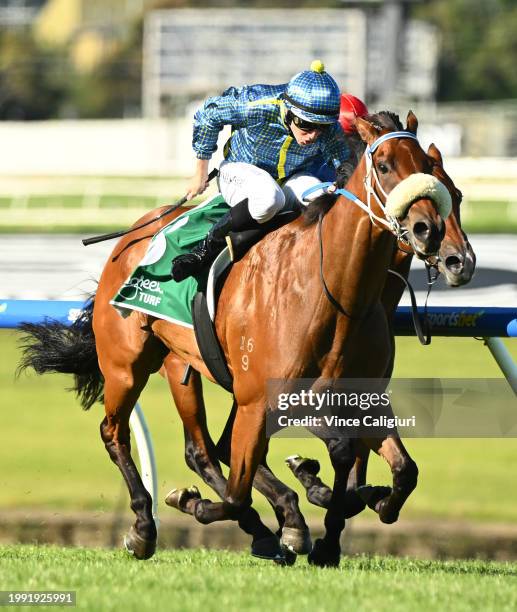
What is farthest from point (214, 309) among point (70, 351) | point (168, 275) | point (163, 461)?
point (163, 461)

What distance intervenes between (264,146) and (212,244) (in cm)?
47

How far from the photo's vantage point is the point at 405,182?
4156 mm

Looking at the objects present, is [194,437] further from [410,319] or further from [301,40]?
[301,40]

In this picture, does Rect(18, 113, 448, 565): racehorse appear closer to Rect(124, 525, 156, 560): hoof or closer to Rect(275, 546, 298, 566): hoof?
Rect(275, 546, 298, 566): hoof

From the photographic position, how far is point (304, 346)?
4445 mm

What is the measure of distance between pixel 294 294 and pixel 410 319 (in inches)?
47.8

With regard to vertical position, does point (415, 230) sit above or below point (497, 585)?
above

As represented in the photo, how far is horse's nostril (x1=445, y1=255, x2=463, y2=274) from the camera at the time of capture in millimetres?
4164

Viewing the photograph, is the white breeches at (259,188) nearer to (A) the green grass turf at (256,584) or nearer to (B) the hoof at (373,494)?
(B) the hoof at (373,494)

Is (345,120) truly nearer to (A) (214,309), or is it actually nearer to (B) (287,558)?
(A) (214,309)

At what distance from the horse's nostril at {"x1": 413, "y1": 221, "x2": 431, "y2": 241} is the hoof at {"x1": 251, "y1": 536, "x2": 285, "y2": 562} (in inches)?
55.1

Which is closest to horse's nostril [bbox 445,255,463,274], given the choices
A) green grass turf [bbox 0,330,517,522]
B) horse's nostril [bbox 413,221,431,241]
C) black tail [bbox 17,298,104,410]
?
horse's nostril [bbox 413,221,431,241]

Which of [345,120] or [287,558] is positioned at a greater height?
[345,120]

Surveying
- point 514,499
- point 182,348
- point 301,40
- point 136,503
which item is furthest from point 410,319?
point 301,40
